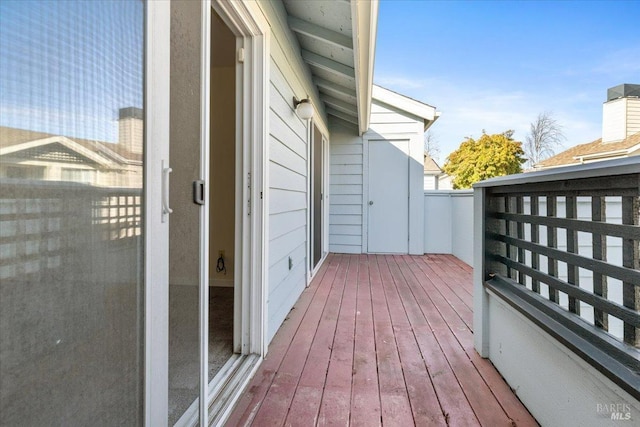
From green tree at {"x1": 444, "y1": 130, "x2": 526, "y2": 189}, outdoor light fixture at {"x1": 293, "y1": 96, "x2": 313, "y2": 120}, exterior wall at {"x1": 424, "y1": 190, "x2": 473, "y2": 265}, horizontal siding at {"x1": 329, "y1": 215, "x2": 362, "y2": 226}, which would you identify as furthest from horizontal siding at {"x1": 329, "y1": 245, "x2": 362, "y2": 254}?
green tree at {"x1": 444, "y1": 130, "x2": 526, "y2": 189}

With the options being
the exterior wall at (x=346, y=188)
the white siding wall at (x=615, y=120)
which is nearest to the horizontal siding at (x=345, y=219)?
the exterior wall at (x=346, y=188)

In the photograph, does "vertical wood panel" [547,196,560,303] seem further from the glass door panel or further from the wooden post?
the glass door panel

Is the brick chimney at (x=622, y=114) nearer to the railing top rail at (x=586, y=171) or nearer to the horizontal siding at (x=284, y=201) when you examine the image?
the horizontal siding at (x=284, y=201)

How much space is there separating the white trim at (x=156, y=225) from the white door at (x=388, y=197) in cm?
504

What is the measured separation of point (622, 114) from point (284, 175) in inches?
457

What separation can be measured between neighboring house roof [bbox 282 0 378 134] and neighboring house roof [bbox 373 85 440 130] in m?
1.58

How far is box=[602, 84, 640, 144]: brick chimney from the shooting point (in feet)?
30.6

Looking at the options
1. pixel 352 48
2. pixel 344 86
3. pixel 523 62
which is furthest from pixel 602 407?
pixel 523 62

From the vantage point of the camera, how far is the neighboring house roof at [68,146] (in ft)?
1.69

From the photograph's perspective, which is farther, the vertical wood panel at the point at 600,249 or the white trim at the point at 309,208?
the white trim at the point at 309,208

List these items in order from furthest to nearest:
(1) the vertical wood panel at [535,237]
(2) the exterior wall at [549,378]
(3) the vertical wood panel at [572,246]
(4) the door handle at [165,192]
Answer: (1) the vertical wood panel at [535,237]
(3) the vertical wood panel at [572,246]
(2) the exterior wall at [549,378]
(4) the door handle at [165,192]

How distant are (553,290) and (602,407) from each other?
489 mm

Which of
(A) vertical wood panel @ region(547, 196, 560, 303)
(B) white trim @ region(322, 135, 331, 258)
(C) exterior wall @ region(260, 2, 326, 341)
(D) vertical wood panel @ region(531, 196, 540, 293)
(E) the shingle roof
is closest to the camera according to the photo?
(E) the shingle roof

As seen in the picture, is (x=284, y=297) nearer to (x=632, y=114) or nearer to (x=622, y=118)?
(x=622, y=118)
